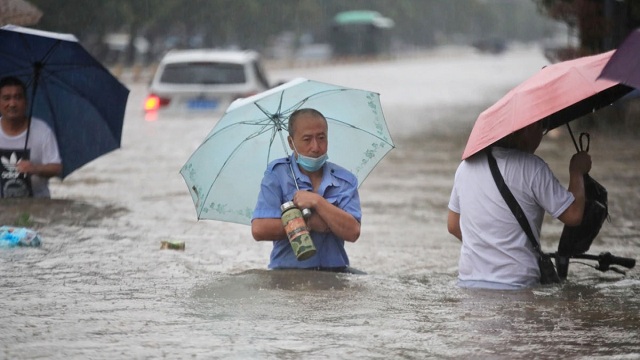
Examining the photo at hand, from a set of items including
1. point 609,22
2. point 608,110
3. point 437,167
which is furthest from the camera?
point 608,110

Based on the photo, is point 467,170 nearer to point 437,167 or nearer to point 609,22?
point 437,167

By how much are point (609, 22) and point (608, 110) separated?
3792 mm

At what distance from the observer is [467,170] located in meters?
7.18

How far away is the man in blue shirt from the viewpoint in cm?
A: 711

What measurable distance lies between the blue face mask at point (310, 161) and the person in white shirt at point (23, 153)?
4.01 m

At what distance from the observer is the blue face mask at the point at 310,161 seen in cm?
716

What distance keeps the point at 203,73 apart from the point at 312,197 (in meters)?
14.2

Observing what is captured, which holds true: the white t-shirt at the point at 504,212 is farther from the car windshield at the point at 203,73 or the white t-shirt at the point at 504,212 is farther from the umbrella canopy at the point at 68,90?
the car windshield at the point at 203,73

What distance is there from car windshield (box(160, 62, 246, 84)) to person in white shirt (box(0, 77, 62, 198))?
32.6 ft

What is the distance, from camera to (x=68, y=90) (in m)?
11.1

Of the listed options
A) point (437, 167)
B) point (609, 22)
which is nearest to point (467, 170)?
point (437, 167)

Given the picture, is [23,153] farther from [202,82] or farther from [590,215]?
[202,82]

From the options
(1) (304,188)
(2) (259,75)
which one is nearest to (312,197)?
(1) (304,188)

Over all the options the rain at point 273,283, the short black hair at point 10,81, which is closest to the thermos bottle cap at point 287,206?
the rain at point 273,283
